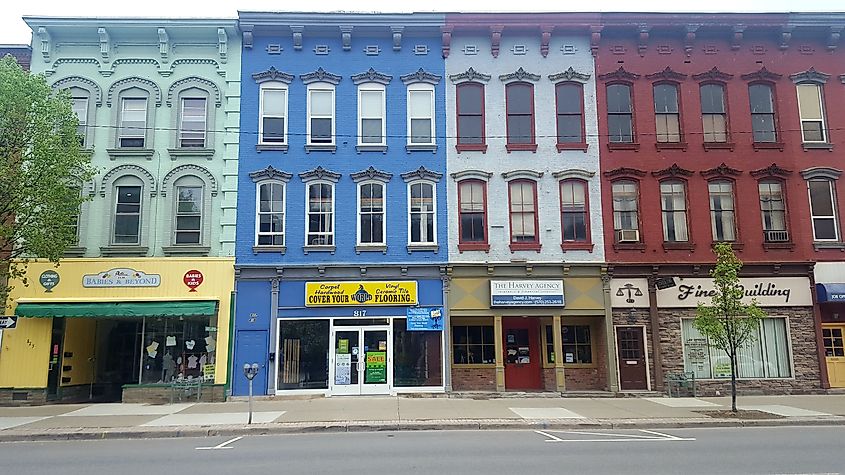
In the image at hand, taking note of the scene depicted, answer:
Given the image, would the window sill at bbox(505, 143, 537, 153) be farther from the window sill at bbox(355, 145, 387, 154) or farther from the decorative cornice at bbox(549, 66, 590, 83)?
the window sill at bbox(355, 145, 387, 154)

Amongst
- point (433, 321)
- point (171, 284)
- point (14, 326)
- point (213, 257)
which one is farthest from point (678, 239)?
point (14, 326)

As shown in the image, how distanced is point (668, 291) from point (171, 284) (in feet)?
49.0

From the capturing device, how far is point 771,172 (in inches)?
791

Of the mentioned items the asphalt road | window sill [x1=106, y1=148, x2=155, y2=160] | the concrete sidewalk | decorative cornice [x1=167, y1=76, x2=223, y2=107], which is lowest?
the asphalt road

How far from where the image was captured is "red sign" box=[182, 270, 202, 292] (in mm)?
18750

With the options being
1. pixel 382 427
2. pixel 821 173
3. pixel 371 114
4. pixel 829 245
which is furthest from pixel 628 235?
pixel 382 427

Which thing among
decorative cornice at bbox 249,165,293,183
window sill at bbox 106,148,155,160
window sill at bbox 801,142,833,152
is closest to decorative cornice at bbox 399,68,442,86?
decorative cornice at bbox 249,165,293,183

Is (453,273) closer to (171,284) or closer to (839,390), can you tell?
(171,284)

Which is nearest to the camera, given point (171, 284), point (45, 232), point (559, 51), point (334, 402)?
point (45, 232)

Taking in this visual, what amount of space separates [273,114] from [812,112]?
685 inches

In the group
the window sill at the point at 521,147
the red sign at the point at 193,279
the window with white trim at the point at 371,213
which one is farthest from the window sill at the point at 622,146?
the red sign at the point at 193,279

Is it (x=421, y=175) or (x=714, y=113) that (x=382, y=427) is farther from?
(x=714, y=113)

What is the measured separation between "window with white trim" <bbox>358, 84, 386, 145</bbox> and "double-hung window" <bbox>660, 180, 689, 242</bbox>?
9077 millimetres

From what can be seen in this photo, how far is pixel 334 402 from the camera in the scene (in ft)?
57.3
